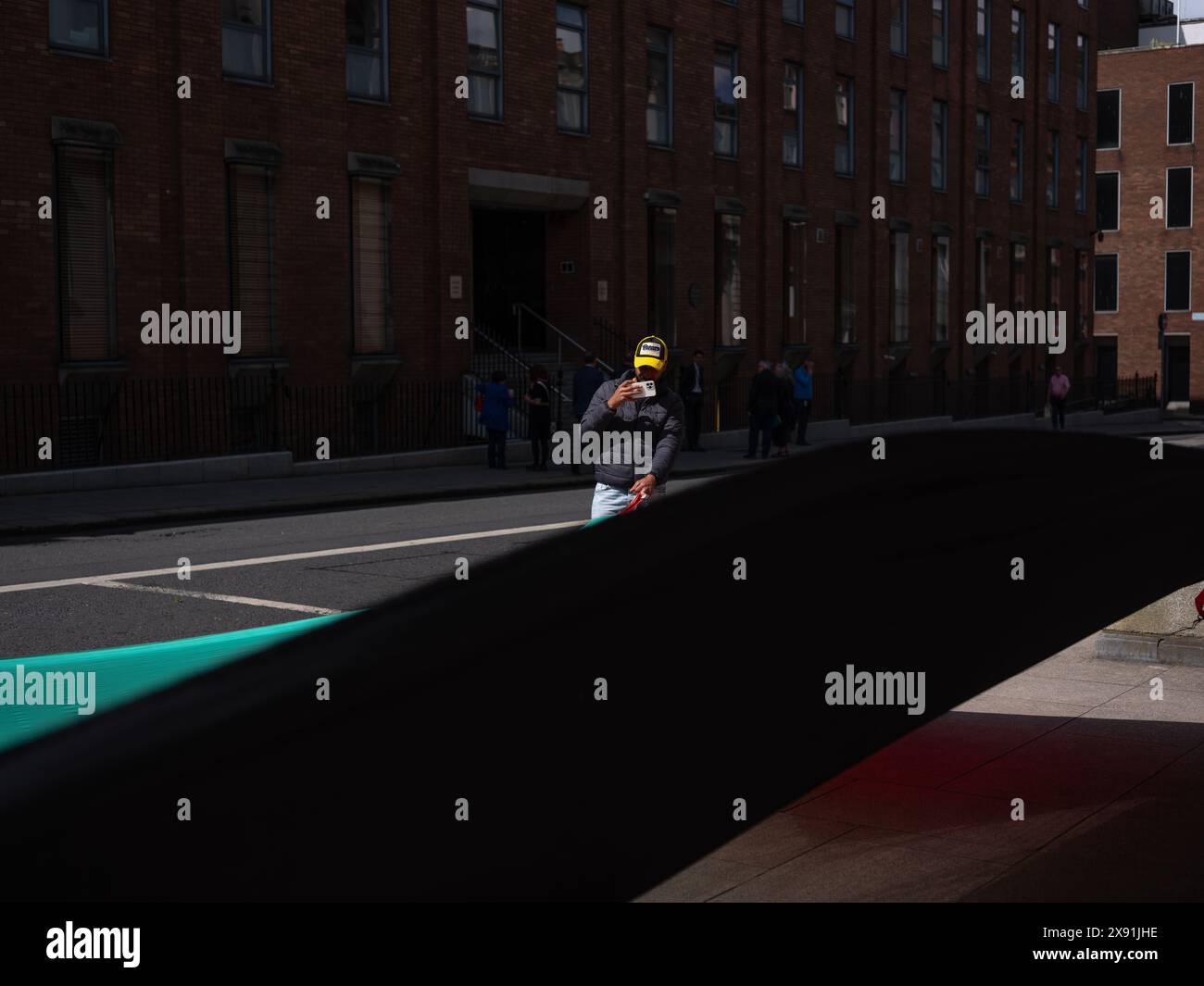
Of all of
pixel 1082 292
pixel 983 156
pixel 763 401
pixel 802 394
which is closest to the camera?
pixel 763 401

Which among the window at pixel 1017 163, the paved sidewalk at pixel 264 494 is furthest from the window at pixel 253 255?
the window at pixel 1017 163

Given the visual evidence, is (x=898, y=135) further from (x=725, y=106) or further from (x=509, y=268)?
(x=509, y=268)

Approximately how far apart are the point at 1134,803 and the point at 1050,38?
47690mm

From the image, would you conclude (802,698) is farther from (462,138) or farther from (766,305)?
(766,305)

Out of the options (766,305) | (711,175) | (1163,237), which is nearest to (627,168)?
(711,175)

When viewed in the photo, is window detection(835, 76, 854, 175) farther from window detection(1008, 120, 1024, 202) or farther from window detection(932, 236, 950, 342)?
window detection(1008, 120, 1024, 202)

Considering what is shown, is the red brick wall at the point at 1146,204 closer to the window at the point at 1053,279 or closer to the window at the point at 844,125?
the window at the point at 1053,279

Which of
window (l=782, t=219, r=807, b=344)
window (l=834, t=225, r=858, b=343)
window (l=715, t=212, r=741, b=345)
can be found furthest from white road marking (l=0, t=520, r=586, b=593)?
window (l=834, t=225, r=858, b=343)

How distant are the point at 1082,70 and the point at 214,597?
152 ft

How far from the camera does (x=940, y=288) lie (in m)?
42.4

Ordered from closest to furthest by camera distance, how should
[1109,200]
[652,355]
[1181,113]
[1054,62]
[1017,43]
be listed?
[652,355] → [1017,43] → [1054,62] → [1181,113] → [1109,200]

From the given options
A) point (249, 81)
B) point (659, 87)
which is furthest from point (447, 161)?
point (659, 87)

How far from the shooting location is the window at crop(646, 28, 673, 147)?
101 feet

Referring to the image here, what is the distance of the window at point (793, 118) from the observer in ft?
116
